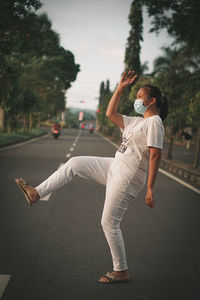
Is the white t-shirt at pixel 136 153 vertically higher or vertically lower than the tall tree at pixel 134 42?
lower

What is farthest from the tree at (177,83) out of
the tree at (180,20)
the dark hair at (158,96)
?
the dark hair at (158,96)

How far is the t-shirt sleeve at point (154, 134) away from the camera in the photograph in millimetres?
3223

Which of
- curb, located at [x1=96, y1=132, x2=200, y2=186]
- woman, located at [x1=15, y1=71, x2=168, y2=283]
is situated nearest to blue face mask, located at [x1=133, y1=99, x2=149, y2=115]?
woman, located at [x1=15, y1=71, x2=168, y2=283]

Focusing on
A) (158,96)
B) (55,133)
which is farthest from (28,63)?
(158,96)

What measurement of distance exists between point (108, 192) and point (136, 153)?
0.45 meters

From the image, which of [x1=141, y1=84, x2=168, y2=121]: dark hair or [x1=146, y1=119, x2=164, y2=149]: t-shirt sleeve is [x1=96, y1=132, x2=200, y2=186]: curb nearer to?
[x1=141, y1=84, x2=168, y2=121]: dark hair

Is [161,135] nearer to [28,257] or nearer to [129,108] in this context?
[28,257]

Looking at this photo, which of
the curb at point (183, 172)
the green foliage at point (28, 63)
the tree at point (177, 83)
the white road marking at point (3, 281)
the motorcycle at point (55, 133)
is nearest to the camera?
the white road marking at point (3, 281)

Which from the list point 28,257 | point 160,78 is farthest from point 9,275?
point 160,78

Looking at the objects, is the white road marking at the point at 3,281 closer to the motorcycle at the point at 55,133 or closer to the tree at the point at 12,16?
the tree at the point at 12,16

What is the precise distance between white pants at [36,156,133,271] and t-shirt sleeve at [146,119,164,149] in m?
0.49

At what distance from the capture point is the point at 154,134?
3225 mm

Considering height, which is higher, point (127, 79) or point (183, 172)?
point (127, 79)

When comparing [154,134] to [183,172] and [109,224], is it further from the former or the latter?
[183,172]
